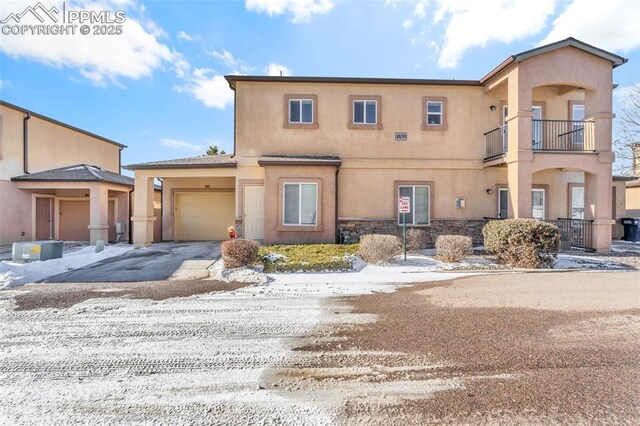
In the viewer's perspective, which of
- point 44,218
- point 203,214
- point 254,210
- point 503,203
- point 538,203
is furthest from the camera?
point 203,214

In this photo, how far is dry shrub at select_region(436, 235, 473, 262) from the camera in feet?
34.5

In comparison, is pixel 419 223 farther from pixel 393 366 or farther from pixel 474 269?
pixel 393 366

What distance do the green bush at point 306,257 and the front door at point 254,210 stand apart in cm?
242

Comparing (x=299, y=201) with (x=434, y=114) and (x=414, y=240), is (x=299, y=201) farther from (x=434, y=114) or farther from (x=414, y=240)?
(x=434, y=114)

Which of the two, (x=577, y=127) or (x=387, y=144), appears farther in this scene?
(x=577, y=127)

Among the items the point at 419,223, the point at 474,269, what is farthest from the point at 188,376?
the point at 419,223

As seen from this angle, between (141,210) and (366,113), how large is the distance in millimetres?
10975

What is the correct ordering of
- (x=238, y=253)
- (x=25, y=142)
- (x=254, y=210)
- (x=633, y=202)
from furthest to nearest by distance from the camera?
(x=633, y=202), (x=25, y=142), (x=254, y=210), (x=238, y=253)

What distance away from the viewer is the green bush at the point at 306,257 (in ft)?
30.6

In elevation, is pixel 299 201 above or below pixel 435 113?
below

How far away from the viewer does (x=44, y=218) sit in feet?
57.8

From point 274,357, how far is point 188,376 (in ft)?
3.33

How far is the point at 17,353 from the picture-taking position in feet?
13.8

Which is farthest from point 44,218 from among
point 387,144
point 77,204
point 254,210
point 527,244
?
point 527,244
